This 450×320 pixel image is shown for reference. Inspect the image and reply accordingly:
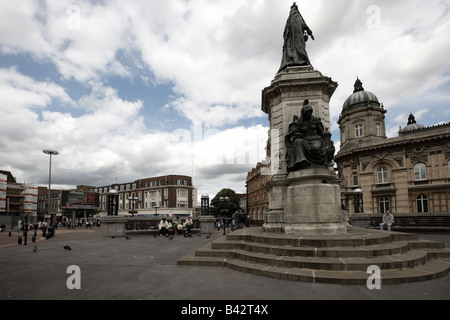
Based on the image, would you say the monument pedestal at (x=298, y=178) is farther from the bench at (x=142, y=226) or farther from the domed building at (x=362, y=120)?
the domed building at (x=362, y=120)

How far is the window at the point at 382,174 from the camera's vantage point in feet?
123

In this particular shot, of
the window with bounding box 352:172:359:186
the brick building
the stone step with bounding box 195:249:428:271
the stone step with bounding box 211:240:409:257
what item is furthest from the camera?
the brick building

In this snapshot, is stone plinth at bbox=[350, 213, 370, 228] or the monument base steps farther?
stone plinth at bbox=[350, 213, 370, 228]

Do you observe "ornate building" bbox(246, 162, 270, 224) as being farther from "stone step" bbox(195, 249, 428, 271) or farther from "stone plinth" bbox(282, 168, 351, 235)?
"stone step" bbox(195, 249, 428, 271)

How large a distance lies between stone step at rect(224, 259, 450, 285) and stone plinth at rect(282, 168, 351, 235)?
2.57m

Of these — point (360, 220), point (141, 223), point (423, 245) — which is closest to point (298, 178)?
point (423, 245)

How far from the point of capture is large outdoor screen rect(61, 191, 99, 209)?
6525 centimetres

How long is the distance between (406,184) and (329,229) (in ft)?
112

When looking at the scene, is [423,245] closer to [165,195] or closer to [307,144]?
[307,144]

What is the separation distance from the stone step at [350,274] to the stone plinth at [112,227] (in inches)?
587

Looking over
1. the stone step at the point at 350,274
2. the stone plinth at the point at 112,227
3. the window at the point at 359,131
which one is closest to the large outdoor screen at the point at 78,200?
the stone plinth at the point at 112,227

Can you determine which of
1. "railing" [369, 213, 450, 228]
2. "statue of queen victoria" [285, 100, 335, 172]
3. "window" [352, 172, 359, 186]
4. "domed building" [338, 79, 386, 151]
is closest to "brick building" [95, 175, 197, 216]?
"domed building" [338, 79, 386, 151]

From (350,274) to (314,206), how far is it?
3131 mm
